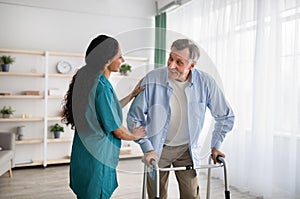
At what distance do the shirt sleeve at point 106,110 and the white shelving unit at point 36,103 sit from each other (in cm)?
319

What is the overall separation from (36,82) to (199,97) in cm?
372

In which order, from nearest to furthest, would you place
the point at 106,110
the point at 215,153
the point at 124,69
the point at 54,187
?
the point at 106,110
the point at 124,69
the point at 215,153
the point at 54,187

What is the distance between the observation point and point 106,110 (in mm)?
1308

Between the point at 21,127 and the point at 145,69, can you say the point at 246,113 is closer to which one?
the point at 145,69

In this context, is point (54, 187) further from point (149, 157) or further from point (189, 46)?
point (189, 46)

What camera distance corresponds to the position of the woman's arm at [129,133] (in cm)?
133

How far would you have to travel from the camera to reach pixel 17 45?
4.55 metres

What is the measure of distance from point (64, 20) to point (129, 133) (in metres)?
4.02

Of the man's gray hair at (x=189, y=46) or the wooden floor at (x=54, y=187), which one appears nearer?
the man's gray hair at (x=189, y=46)

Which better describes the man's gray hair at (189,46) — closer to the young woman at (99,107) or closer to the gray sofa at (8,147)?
the young woman at (99,107)

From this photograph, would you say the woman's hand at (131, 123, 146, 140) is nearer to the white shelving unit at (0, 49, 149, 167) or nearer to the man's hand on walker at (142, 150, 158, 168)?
the man's hand on walker at (142, 150, 158, 168)

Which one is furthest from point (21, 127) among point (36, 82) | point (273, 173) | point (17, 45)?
point (273, 173)

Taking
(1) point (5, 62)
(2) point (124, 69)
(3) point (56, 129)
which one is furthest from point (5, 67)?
(2) point (124, 69)

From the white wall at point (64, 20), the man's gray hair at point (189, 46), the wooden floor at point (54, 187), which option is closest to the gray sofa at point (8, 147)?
the wooden floor at point (54, 187)
